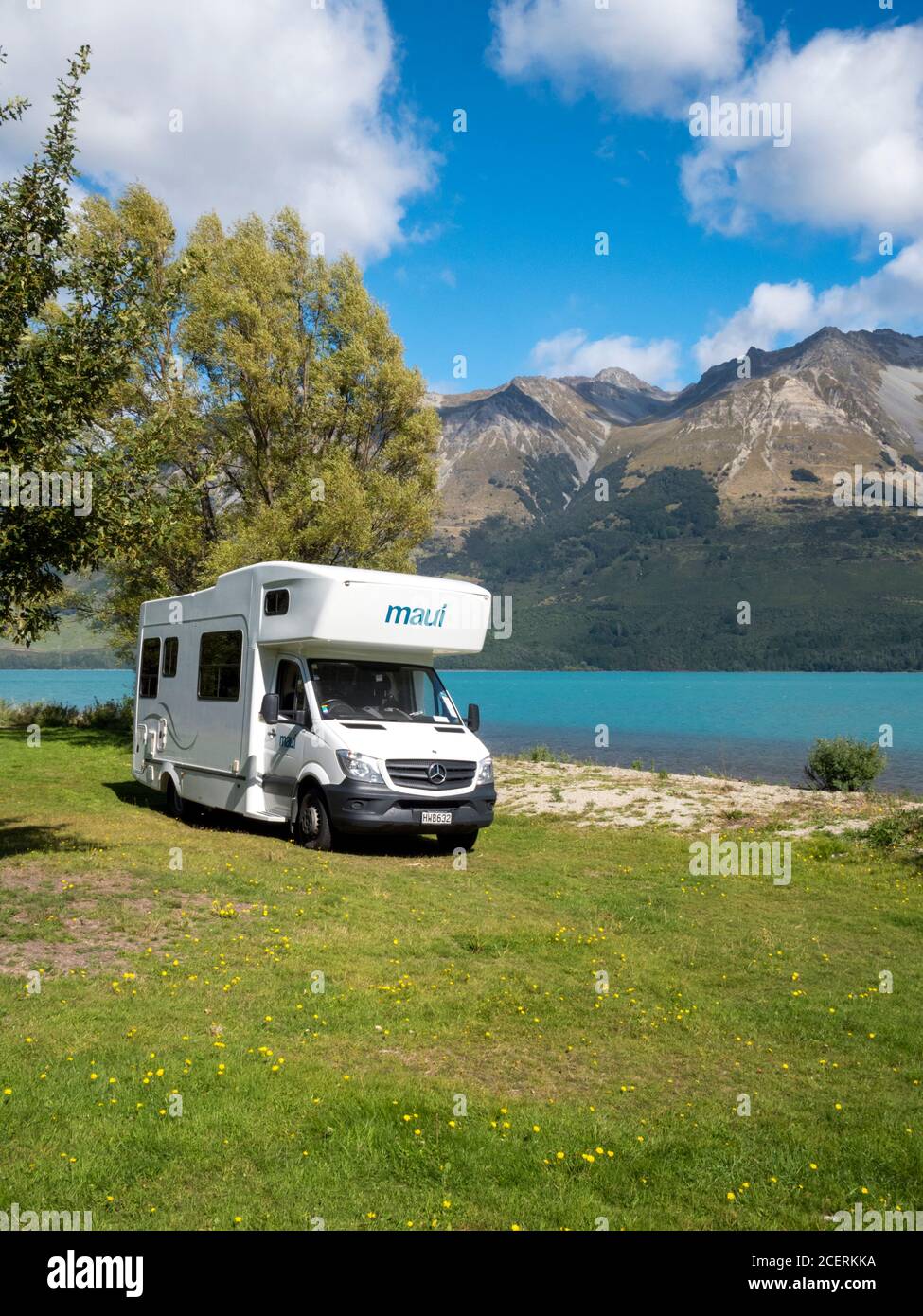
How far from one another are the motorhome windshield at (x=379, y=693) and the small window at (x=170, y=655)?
5.26m

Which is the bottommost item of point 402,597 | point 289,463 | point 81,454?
point 402,597

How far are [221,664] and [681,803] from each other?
1057 cm

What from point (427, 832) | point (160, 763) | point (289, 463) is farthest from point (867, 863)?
point (289, 463)

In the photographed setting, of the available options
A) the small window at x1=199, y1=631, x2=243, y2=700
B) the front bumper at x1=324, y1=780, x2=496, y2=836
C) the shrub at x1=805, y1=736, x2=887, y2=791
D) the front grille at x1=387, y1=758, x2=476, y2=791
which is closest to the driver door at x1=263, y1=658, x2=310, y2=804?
the small window at x1=199, y1=631, x2=243, y2=700

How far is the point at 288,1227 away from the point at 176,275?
35.4 ft

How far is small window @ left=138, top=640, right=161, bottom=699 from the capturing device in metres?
21.0

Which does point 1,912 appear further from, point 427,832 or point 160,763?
point 160,763

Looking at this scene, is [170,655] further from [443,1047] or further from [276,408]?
[443,1047]

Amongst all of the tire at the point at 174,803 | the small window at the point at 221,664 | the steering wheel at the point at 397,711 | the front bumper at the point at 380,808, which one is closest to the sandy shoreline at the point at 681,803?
the steering wheel at the point at 397,711

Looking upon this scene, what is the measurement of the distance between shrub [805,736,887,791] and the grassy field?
14.0 metres

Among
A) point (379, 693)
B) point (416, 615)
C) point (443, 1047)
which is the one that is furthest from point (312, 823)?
point (443, 1047)

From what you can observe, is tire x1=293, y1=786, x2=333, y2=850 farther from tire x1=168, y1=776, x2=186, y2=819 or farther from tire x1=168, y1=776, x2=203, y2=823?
tire x1=168, y1=776, x2=186, y2=819

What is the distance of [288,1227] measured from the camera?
4383 millimetres

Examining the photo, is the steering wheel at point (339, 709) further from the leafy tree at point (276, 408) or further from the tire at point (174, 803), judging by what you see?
the leafy tree at point (276, 408)
